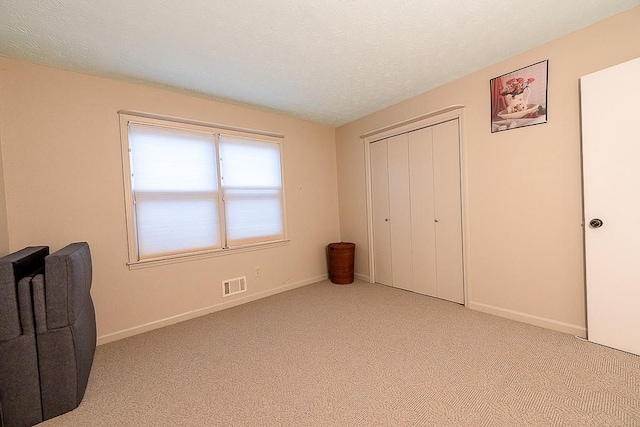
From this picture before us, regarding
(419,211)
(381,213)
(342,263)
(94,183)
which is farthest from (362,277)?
(94,183)

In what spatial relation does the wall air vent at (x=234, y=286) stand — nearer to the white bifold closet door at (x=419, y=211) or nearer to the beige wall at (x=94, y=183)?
A: the beige wall at (x=94, y=183)

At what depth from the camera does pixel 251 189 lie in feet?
11.0

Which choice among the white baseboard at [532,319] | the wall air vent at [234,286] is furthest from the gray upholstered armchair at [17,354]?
the white baseboard at [532,319]

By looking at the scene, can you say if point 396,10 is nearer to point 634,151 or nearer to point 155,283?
point 634,151

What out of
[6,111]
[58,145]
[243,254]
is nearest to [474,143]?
[243,254]

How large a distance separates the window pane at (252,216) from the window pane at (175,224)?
0.18m

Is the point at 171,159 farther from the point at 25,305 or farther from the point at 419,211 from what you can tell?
the point at 419,211

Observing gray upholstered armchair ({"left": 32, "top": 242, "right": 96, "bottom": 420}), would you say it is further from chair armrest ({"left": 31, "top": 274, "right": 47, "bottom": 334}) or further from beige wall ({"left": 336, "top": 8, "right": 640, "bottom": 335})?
beige wall ({"left": 336, "top": 8, "right": 640, "bottom": 335})

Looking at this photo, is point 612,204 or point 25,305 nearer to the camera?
point 25,305

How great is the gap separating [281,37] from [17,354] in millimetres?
2562

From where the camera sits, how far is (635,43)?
71.2 inches

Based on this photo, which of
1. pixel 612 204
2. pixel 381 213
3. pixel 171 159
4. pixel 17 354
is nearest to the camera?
pixel 17 354

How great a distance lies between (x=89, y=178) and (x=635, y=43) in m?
4.44

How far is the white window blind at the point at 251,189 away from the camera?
316cm
